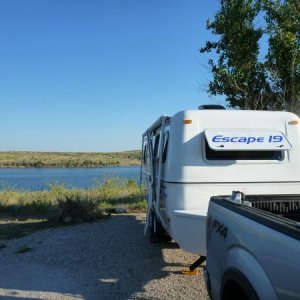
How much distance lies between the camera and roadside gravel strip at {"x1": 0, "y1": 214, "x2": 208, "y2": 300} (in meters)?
6.35

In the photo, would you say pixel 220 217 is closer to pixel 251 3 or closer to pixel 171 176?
pixel 171 176

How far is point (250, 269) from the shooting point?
2.93 metres

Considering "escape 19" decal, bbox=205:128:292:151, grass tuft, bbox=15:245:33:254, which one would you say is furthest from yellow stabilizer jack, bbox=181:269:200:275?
grass tuft, bbox=15:245:33:254

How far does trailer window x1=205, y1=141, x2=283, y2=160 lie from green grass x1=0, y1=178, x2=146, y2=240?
5481 millimetres

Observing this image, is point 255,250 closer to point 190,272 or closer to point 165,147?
point 190,272

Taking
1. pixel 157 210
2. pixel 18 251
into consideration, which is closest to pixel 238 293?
pixel 157 210

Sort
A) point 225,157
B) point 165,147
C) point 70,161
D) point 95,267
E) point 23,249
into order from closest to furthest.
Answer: point 225,157
point 165,147
point 95,267
point 23,249
point 70,161

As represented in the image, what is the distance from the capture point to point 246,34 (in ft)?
43.9

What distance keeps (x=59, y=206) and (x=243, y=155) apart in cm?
718

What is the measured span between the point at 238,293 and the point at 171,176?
332 cm

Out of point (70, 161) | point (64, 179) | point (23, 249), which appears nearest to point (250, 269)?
point (23, 249)

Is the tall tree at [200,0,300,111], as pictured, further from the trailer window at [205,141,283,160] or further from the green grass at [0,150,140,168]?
the green grass at [0,150,140,168]

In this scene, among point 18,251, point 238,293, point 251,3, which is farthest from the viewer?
point 251,3

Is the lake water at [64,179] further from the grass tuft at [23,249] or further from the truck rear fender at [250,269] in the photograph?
the truck rear fender at [250,269]
